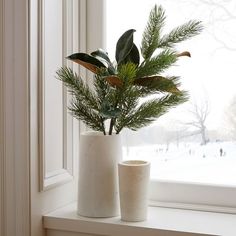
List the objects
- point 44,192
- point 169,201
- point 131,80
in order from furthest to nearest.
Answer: point 169,201 < point 44,192 < point 131,80

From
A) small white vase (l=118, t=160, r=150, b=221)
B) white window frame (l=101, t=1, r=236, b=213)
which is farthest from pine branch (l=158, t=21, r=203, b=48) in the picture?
white window frame (l=101, t=1, r=236, b=213)

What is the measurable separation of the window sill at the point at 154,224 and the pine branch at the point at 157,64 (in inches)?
17.0

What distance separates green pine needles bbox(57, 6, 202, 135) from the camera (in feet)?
4.17

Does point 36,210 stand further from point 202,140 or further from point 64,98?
point 202,140

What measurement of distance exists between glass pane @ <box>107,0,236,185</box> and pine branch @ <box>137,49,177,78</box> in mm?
222

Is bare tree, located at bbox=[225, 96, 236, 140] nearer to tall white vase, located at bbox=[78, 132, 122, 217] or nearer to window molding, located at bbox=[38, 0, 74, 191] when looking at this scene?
tall white vase, located at bbox=[78, 132, 122, 217]

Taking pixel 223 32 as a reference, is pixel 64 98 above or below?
below

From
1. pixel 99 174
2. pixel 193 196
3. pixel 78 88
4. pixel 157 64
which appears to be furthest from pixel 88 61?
pixel 193 196

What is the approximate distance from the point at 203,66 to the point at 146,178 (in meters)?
0.43

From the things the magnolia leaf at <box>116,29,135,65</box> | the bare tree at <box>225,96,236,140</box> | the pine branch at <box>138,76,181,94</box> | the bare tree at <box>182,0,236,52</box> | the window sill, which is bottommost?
the window sill

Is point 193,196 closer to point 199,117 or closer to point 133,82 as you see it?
point 199,117

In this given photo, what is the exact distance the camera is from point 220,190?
1439 millimetres

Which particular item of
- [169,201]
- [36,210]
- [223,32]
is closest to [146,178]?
[169,201]

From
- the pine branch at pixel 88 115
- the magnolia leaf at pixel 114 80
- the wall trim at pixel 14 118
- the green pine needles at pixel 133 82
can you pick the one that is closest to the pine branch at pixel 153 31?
the green pine needles at pixel 133 82
